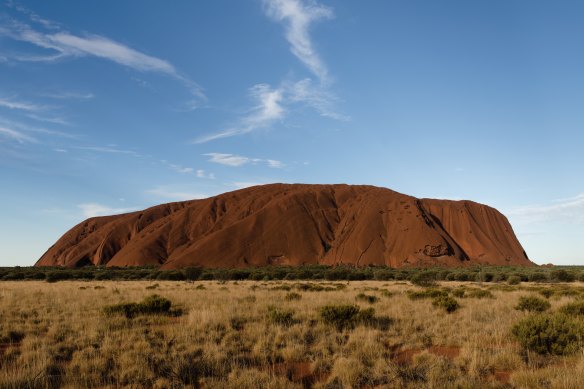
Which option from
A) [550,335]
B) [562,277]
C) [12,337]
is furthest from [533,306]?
[562,277]

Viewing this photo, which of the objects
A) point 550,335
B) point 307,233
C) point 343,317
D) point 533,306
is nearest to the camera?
point 550,335

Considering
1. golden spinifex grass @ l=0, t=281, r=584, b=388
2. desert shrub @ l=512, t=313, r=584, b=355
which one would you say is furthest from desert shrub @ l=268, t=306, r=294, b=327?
desert shrub @ l=512, t=313, r=584, b=355

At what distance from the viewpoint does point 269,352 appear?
848cm

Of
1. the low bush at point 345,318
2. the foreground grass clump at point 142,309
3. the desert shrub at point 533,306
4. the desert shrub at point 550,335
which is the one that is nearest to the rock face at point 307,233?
the desert shrub at point 533,306

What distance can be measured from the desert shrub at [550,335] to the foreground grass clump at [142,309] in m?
10.3

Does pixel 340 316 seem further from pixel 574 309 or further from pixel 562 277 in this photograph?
pixel 562 277

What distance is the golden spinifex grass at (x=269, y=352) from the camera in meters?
6.49

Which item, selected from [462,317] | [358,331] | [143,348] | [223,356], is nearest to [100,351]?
[143,348]

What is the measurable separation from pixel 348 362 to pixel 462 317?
7.10 metres

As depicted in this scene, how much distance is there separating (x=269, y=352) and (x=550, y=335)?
591 centimetres

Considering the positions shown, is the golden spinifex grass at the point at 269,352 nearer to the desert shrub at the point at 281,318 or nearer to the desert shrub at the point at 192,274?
the desert shrub at the point at 281,318

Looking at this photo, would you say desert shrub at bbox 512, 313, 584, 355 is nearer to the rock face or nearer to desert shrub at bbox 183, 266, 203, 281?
desert shrub at bbox 183, 266, 203, 281

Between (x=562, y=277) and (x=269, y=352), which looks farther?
(x=562, y=277)

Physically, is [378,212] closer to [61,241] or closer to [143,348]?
[143,348]
